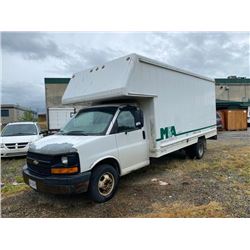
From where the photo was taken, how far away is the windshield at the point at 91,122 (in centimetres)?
479

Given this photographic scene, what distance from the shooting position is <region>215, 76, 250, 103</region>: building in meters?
33.5

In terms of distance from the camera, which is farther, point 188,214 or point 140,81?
point 140,81

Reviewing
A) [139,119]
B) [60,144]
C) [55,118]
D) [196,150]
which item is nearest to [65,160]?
[60,144]

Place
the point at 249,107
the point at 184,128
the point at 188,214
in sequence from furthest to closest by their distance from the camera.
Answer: the point at 249,107 < the point at 184,128 < the point at 188,214

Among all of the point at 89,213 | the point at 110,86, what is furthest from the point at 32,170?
the point at 110,86

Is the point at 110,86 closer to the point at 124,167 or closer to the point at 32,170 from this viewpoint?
the point at 124,167

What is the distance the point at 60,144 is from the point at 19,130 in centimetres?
685

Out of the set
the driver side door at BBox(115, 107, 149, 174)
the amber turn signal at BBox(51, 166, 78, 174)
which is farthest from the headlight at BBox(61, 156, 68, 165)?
the driver side door at BBox(115, 107, 149, 174)

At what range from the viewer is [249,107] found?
24.8 metres

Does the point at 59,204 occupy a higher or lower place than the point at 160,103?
lower

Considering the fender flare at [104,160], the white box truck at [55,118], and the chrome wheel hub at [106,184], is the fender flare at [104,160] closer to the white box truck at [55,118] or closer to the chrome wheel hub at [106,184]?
the chrome wheel hub at [106,184]

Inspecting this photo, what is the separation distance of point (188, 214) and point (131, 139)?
2.01 metres

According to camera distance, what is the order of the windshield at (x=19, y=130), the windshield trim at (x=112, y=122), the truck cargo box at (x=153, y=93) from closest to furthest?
the windshield trim at (x=112, y=122) < the truck cargo box at (x=153, y=93) < the windshield at (x=19, y=130)

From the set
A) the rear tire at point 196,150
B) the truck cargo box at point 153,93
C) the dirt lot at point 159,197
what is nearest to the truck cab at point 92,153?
the truck cargo box at point 153,93
